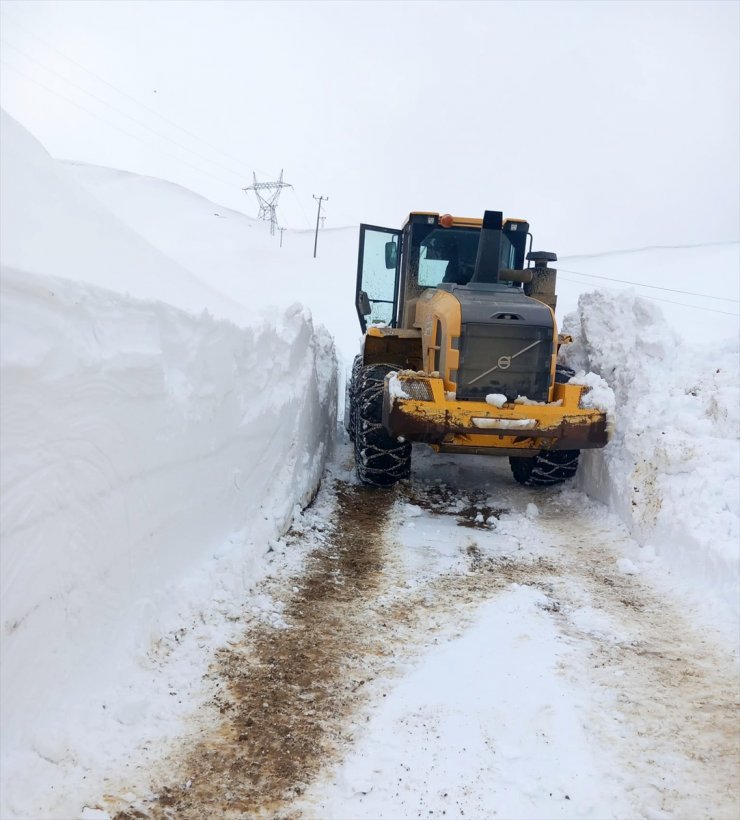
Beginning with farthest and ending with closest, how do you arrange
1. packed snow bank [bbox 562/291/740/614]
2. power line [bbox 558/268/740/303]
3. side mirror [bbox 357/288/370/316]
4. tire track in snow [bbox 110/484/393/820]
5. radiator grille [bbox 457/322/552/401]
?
1. power line [bbox 558/268/740/303]
2. side mirror [bbox 357/288/370/316]
3. radiator grille [bbox 457/322/552/401]
4. packed snow bank [bbox 562/291/740/614]
5. tire track in snow [bbox 110/484/393/820]

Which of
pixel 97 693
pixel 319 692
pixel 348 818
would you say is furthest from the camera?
pixel 319 692

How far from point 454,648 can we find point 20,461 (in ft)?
7.34

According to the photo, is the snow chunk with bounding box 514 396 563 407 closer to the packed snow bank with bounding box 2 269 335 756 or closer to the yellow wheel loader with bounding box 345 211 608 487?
the yellow wheel loader with bounding box 345 211 608 487

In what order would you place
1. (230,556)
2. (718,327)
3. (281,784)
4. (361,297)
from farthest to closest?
(718,327) < (361,297) < (230,556) < (281,784)

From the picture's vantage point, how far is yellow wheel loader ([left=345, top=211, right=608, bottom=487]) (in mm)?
5793

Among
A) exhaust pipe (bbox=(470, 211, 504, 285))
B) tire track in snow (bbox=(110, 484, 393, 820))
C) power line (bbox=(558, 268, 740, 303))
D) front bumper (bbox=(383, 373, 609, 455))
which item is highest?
power line (bbox=(558, 268, 740, 303))

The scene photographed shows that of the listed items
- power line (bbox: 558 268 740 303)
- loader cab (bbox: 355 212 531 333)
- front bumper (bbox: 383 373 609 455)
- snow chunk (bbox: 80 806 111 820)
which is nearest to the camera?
snow chunk (bbox: 80 806 111 820)

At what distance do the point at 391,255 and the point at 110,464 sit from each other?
18.8 feet

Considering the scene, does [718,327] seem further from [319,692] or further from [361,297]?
[319,692]

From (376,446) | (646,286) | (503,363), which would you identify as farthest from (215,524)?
(646,286)

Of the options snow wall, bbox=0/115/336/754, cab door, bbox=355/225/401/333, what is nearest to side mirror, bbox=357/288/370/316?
cab door, bbox=355/225/401/333

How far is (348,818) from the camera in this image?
90.3 inches

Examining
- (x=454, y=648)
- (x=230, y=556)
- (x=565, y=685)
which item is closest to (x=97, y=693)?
(x=230, y=556)

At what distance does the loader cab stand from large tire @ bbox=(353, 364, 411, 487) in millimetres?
1583
